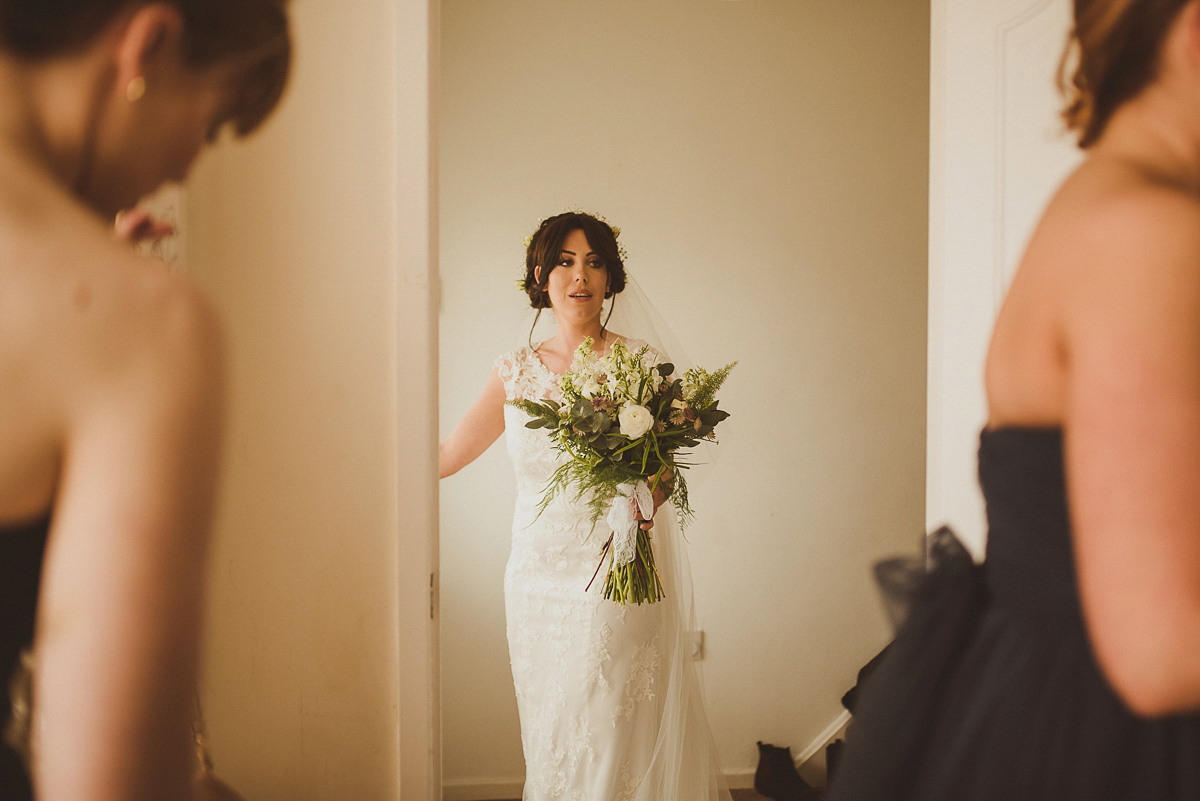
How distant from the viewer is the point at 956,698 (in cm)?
69

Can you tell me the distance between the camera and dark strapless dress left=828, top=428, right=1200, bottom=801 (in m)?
0.58

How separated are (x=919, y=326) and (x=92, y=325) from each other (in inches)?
124

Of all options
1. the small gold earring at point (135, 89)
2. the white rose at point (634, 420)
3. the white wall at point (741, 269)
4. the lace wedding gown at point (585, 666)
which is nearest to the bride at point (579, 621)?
the lace wedding gown at point (585, 666)

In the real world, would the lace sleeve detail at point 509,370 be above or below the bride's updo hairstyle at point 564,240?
below

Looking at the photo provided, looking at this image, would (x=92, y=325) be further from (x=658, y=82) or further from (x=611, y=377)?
(x=658, y=82)

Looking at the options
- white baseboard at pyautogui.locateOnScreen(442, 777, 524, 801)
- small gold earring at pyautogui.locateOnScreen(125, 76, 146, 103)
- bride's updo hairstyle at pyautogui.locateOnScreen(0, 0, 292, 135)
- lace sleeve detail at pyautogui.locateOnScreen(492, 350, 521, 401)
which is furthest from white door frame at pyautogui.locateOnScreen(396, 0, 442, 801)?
white baseboard at pyautogui.locateOnScreen(442, 777, 524, 801)

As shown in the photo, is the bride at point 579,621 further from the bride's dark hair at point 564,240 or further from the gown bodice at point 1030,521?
the gown bodice at point 1030,521

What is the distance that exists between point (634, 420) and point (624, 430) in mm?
39

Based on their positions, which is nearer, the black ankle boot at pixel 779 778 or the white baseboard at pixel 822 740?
the black ankle boot at pixel 779 778

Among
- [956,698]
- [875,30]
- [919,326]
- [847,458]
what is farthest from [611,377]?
[875,30]

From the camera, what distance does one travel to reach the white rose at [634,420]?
164 centimetres

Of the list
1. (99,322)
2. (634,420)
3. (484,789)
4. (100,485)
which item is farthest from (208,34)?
(484,789)

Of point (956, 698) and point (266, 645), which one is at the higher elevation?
point (956, 698)

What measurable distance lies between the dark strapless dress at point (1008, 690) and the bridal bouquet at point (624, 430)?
0.99m
